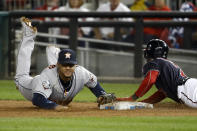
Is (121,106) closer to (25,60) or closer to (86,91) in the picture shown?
(25,60)

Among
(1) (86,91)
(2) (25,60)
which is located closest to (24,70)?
(2) (25,60)

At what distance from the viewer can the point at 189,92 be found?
28.6 feet

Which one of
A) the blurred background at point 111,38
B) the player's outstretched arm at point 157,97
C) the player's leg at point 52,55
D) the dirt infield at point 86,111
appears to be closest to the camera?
the dirt infield at point 86,111

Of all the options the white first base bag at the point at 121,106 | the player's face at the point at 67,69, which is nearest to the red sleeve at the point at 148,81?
the white first base bag at the point at 121,106

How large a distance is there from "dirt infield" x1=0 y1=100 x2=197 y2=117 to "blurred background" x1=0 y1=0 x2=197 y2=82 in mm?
4588

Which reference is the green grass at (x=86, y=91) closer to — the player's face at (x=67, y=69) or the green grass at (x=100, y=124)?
the player's face at (x=67, y=69)

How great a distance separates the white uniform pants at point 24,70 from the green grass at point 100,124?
1.40 metres

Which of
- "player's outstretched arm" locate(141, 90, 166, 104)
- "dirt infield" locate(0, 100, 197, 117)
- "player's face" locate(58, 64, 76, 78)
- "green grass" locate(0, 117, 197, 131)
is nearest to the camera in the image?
"green grass" locate(0, 117, 197, 131)

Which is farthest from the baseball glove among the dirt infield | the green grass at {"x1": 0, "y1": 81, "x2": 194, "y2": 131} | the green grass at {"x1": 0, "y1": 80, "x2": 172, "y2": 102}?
the green grass at {"x1": 0, "y1": 80, "x2": 172, "y2": 102}

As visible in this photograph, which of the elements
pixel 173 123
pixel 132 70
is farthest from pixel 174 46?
pixel 173 123

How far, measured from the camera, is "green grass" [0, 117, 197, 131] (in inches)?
269

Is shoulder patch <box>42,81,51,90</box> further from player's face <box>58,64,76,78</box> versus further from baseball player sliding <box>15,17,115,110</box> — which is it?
player's face <box>58,64,76,78</box>

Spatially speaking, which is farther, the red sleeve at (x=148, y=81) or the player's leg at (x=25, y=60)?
the player's leg at (x=25, y=60)

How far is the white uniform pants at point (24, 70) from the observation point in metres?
9.02
